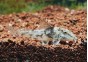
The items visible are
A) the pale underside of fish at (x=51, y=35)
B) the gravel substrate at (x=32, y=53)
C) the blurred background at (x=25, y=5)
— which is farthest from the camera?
the blurred background at (x=25, y=5)

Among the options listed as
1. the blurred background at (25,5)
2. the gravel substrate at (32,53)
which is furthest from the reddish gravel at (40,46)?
the blurred background at (25,5)

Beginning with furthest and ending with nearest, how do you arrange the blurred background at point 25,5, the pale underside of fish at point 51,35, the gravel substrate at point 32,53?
the blurred background at point 25,5, the pale underside of fish at point 51,35, the gravel substrate at point 32,53

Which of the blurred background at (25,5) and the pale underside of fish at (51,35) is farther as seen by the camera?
the blurred background at (25,5)

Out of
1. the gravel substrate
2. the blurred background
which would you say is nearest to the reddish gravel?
the gravel substrate

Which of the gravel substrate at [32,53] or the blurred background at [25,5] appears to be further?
the blurred background at [25,5]

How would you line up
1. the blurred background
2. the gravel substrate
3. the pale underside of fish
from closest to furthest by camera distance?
1. the gravel substrate
2. the pale underside of fish
3. the blurred background

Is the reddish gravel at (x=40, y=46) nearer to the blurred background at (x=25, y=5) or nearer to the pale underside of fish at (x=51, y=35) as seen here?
the pale underside of fish at (x=51, y=35)

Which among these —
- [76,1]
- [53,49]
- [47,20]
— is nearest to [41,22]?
[47,20]

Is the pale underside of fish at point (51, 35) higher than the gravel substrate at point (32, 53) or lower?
higher

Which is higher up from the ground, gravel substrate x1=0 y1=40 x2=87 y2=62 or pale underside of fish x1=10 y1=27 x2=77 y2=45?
pale underside of fish x1=10 y1=27 x2=77 y2=45

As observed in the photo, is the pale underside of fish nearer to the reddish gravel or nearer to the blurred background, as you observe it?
the reddish gravel

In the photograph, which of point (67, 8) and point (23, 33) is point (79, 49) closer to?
point (23, 33)

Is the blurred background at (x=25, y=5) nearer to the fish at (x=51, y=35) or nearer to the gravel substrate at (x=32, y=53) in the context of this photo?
the fish at (x=51, y=35)
